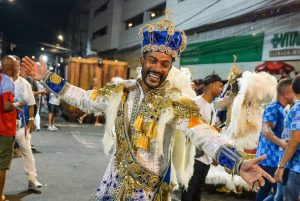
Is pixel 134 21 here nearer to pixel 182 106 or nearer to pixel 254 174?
pixel 182 106

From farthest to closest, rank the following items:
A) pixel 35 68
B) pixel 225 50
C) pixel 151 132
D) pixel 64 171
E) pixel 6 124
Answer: pixel 225 50 → pixel 64 171 → pixel 6 124 → pixel 35 68 → pixel 151 132

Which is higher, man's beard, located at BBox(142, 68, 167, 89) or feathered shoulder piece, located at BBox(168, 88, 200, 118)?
man's beard, located at BBox(142, 68, 167, 89)

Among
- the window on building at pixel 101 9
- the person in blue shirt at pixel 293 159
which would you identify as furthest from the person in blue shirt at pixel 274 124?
the window on building at pixel 101 9

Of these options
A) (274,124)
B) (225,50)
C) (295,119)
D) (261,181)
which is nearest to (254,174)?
(261,181)

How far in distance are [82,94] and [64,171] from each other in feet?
15.4

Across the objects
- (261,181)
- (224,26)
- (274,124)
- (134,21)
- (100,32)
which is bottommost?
(261,181)

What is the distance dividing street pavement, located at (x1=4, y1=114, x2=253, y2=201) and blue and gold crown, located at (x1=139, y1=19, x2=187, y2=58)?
378 cm

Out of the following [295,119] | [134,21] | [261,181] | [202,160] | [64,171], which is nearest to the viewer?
[261,181]

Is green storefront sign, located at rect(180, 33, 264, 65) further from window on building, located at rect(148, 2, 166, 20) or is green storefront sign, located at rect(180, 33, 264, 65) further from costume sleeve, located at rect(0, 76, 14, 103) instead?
costume sleeve, located at rect(0, 76, 14, 103)

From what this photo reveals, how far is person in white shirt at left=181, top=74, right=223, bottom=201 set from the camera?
529cm

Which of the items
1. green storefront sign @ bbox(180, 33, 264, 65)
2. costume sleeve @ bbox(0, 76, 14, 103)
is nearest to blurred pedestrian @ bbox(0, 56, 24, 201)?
costume sleeve @ bbox(0, 76, 14, 103)

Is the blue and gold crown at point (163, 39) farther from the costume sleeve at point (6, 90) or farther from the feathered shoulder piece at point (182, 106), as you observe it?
the costume sleeve at point (6, 90)

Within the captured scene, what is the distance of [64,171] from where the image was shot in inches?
293

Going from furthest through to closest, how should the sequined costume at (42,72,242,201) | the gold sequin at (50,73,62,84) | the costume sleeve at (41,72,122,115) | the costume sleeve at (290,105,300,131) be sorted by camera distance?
1. the costume sleeve at (290,105,300,131)
2. the gold sequin at (50,73,62,84)
3. the costume sleeve at (41,72,122,115)
4. the sequined costume at (42,72,242,201)
